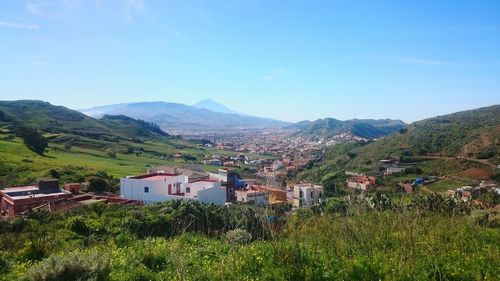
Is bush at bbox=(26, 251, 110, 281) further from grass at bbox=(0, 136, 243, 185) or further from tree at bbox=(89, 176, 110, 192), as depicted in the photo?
grass at bbox=(0, 136, 243, 185)

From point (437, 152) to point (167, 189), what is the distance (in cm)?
4386

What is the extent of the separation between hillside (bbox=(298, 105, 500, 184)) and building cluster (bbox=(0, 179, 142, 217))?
26.5 meters

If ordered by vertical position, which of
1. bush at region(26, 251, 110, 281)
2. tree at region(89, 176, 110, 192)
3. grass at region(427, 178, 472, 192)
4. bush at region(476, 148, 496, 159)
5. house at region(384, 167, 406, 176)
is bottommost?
grass at region(427, 178, 472, 192)

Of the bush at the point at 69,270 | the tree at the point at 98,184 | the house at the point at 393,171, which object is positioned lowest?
the house at the point at 393,171

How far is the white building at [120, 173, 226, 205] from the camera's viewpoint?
29953 millimetres

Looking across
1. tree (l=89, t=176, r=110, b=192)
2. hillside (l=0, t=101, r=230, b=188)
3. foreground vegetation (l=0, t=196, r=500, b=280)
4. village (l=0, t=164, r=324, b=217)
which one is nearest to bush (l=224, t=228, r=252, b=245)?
foreground vegetation (l=0, t=196, r=500, b=280)

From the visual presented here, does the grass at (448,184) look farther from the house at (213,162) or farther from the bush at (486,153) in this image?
the house at (213,162)

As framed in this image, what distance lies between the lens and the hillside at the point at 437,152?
49500 millimetres

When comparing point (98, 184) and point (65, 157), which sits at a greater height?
point (65, 157)

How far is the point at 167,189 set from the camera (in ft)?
98.8

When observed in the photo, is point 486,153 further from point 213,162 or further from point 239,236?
point 239,236

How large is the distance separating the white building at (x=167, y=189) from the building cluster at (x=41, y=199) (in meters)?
3.66

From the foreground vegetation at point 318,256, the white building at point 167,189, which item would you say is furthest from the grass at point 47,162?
the foreground vegetation at point 318,256

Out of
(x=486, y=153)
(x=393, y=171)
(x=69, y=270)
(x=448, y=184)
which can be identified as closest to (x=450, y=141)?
(x=486, y=153)
